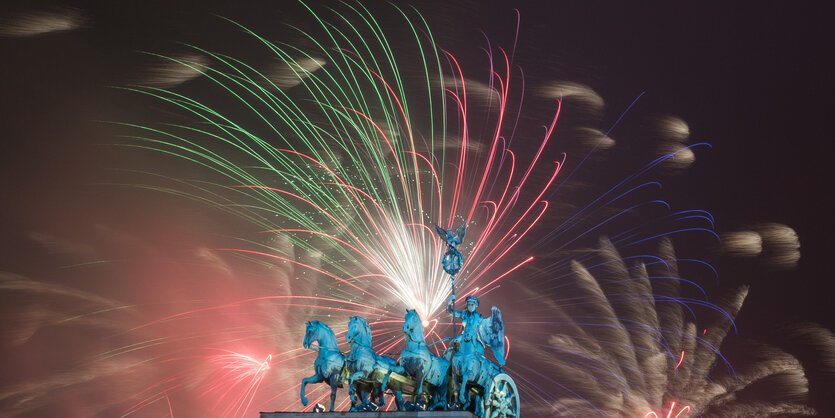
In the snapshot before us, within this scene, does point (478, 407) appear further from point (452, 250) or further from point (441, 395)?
point (452, 250)

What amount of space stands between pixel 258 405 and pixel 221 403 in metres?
1.46

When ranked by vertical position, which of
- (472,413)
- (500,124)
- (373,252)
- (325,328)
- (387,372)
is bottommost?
(472,413)

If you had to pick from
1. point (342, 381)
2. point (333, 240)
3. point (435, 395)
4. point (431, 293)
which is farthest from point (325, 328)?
point (333, 240)

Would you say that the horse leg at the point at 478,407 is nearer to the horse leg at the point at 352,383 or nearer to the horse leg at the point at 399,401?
the horse leg at the point at 399,401

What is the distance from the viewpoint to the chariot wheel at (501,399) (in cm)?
2339

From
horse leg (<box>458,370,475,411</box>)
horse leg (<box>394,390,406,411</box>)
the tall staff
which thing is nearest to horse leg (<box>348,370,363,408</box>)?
horse leg (<box>394,390,406,411</box>)

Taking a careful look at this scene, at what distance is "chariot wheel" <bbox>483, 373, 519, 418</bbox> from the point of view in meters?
23.4

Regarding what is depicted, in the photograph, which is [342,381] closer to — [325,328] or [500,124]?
[325,328]

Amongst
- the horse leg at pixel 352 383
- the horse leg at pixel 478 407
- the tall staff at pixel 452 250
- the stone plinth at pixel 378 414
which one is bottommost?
the horse leg at pixel 478 407

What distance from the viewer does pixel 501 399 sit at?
23688 millimetres

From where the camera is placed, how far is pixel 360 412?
71.9 feet

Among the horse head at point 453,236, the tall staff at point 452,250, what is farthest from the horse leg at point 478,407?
the horse head at point 453,236

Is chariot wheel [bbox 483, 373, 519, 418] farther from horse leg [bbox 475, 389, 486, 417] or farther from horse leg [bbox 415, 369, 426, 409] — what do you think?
horse leg [bbox 415, 369, 426, 409]

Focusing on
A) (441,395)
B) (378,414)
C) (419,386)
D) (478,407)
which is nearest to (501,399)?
(478,407)
